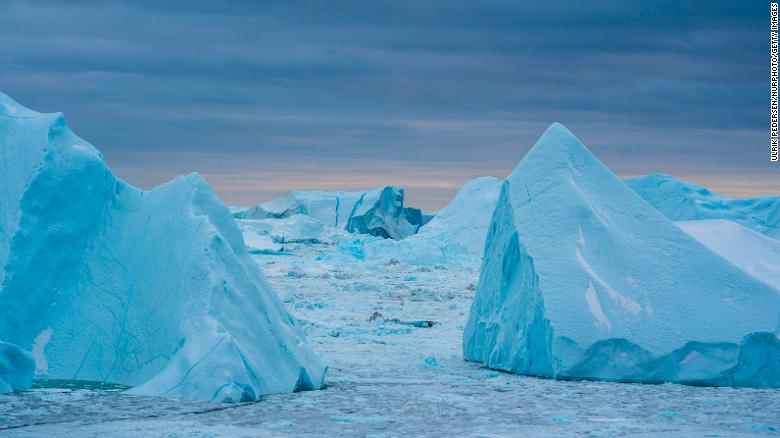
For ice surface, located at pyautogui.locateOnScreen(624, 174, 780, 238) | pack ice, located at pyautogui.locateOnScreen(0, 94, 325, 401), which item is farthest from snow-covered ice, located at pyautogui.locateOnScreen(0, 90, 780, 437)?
ice surface, located at pyautogui.locateOnScreen(624, 174, 780, 238)

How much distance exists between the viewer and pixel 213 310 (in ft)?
28.1

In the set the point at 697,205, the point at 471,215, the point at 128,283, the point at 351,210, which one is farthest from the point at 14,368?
the point at 351,210

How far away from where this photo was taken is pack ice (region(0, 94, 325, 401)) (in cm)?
848

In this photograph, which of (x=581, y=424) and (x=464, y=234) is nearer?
(x=581, y=424)

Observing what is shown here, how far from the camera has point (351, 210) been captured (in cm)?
4178

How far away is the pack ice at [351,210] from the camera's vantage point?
40941 millimetres

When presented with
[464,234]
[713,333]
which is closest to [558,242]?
[713,333]

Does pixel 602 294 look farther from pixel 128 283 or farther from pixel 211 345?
pixel 128 283

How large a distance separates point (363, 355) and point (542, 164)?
2936 millimetres

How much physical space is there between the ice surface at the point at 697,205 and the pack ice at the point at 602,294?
52.1 feet

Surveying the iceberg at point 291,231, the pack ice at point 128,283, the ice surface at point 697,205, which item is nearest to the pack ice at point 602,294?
the pack ice at point 128,283

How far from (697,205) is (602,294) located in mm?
17757

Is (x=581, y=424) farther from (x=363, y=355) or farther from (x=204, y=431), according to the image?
(x=363, y=355)

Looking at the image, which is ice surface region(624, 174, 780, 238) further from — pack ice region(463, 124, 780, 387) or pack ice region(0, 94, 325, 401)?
pack ice region(0, 94, 325, 401)
